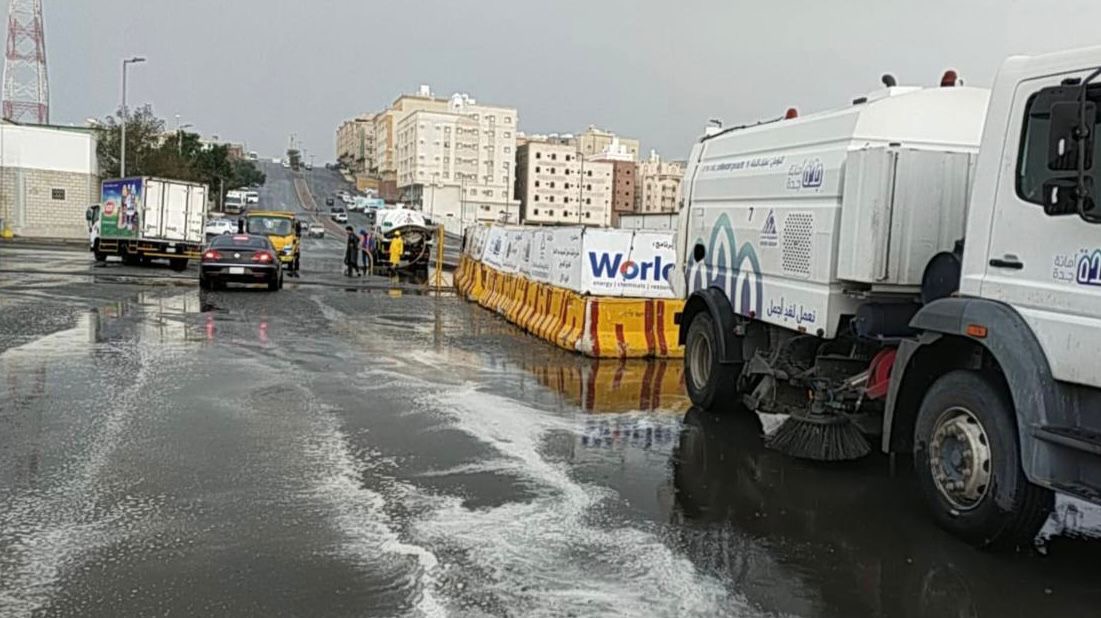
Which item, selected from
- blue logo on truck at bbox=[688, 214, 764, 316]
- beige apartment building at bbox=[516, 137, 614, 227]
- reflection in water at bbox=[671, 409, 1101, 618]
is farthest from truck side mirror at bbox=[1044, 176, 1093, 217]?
beige apartment building at bbox=[516, 137, 614, 227]

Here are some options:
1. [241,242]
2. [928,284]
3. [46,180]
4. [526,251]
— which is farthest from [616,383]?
[46,180]

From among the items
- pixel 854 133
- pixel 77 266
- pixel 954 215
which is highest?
pixel 854 133

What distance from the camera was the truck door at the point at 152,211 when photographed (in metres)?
33.0

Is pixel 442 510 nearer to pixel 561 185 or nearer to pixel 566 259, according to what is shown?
pixel 566 259

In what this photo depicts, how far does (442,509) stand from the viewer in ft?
20.7

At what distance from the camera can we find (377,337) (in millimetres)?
15711

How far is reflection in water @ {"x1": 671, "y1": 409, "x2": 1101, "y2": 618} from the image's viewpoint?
5.04m

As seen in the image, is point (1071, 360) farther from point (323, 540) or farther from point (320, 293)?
point (320, 293)

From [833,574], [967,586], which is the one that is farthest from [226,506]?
[967,586]

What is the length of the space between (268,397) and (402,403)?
1.43m

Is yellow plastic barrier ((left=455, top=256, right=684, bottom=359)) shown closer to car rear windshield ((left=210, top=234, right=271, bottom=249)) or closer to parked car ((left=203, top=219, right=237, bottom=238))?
car rear windshield ((left=210, top=234, right=271, bottom=249))

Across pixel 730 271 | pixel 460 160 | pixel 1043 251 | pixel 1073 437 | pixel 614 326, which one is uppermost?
pixel 460 160

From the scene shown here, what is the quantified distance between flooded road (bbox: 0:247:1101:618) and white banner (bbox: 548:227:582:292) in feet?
12.2

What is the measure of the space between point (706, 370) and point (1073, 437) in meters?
5.12
